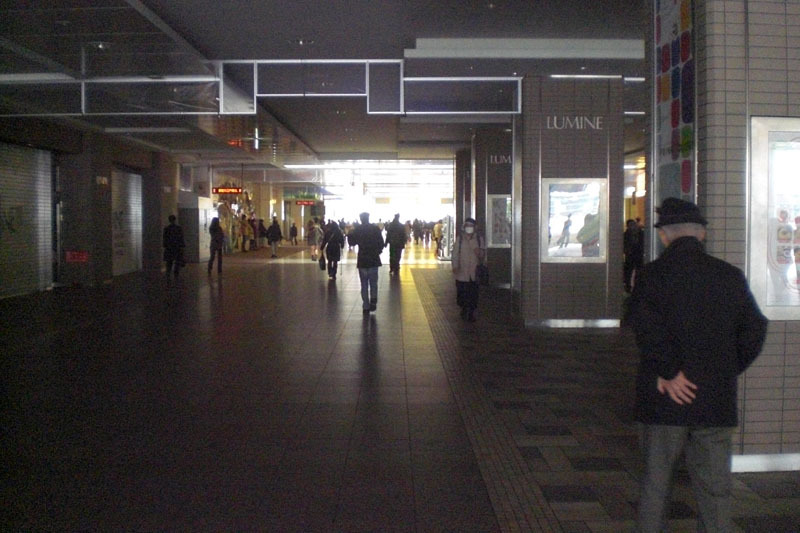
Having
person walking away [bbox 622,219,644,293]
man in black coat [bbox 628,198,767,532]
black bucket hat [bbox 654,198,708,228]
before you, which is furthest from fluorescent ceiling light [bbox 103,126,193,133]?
man in black coat [bbox 628,198,767,532]

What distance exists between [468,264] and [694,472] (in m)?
9.93

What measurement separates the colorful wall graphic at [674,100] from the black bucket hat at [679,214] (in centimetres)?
171

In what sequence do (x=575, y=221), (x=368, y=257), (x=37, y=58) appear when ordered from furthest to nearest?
(x=368, y=257), (x=37, y=58), (x=575, y=221)

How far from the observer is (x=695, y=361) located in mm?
3797

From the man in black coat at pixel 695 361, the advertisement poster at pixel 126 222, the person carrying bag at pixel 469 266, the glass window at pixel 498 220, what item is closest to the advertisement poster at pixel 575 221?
the person carrying bag at pixel 469 266

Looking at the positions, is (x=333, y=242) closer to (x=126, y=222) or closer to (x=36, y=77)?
(x=126, y=222)

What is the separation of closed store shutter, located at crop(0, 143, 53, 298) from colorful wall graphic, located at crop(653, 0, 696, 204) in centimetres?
1479

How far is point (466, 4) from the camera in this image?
1154 cm

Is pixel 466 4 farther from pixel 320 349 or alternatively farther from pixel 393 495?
pixel 393 495

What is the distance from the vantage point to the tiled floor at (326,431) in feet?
16.3

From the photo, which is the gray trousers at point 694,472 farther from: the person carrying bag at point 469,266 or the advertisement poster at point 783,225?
the person carrying bag at point 469,266

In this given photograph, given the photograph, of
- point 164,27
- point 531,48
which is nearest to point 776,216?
point 531,48

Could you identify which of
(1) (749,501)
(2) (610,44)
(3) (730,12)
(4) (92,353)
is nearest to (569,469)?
(1) (749,501)

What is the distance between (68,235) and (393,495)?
1702 cm
